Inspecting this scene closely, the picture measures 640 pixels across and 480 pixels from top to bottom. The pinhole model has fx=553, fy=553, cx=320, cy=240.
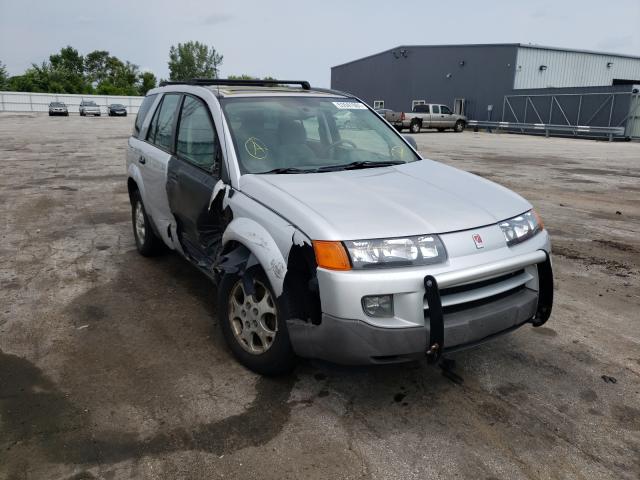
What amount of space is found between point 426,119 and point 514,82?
26.9ft

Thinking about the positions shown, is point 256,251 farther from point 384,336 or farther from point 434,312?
point 434,312

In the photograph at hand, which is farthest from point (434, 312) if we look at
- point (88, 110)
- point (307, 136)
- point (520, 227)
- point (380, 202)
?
point (88, 110)

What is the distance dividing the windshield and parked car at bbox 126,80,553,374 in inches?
0.5

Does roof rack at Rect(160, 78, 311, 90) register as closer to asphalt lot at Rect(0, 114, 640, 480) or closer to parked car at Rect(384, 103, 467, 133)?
asphalt lot at Rect(0, 114, 640, 480)

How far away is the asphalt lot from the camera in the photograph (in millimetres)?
2686

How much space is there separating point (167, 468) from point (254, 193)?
1.61m

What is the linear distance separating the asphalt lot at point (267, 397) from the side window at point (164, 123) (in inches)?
51.0

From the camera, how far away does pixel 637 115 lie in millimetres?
29312

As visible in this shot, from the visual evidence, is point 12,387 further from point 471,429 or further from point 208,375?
point 471,429

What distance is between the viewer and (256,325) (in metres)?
3.36

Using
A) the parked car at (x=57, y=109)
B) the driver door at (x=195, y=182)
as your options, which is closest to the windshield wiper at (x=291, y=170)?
the driver door at (x=195, y=182)

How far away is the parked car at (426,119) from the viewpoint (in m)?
32.8

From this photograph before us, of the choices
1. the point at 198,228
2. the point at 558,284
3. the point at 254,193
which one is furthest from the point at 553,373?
the point at 198,228

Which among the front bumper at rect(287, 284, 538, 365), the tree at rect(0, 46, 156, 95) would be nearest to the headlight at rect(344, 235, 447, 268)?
the front bumper at rect(287, 284, 538, 365)
